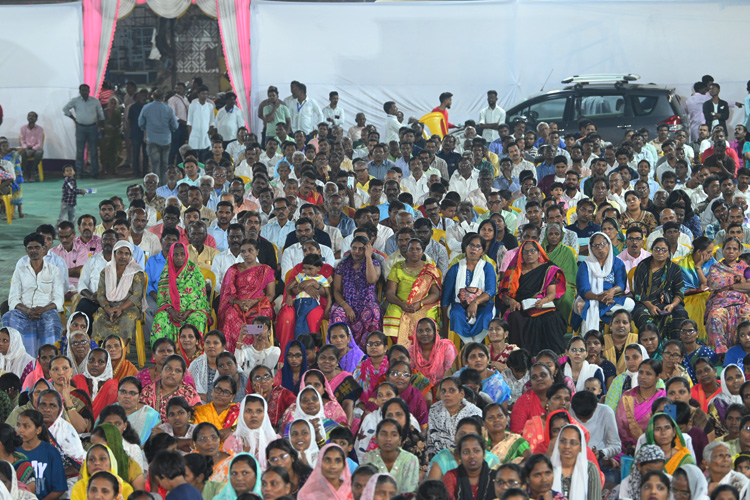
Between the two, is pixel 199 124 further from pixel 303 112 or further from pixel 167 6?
pixel 167 6

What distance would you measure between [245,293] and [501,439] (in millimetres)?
3005

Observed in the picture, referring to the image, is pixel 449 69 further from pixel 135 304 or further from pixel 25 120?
pixel 135 304

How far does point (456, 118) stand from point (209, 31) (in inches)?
255

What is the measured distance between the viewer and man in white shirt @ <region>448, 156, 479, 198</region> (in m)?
11.9

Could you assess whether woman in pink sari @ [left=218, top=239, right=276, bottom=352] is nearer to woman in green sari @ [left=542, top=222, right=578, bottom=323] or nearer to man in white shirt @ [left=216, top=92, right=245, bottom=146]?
woman in green sari @ [left=542, top=222, right=578, bottom=323]

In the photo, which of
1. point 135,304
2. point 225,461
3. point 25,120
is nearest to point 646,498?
point 225,461

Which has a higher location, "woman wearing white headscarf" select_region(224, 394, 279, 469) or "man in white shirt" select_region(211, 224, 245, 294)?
"man in white shirt" select_region(211, 224, 245, 294)

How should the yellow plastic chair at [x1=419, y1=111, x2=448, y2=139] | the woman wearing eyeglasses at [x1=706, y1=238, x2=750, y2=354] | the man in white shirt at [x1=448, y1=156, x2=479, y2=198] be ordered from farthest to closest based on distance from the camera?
the yellow plastic chair at [x1=419, y1=111, x2=448, y2=139] → the man in white shirt at [x1=448, y1=156, x2=479, y2=198] → the woman wearing eyeglasses at [x1=706, y1=238, x2=750, y2=354]

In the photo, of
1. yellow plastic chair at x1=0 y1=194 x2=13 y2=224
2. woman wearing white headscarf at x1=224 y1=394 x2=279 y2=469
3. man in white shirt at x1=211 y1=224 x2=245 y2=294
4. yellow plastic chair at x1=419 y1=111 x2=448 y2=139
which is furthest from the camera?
yellow plastic chair at x1=419 y1=111 x2=448 y2=139

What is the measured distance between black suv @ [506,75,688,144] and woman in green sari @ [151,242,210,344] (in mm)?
7772

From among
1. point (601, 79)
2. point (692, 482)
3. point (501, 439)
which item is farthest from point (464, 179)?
point (692, 482)

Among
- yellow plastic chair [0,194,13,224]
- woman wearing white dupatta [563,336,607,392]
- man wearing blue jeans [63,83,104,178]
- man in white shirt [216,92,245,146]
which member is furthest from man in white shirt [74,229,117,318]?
man wearing blue jeans [63,83,104,178]

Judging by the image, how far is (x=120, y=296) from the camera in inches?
346

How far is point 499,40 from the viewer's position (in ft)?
59.0
